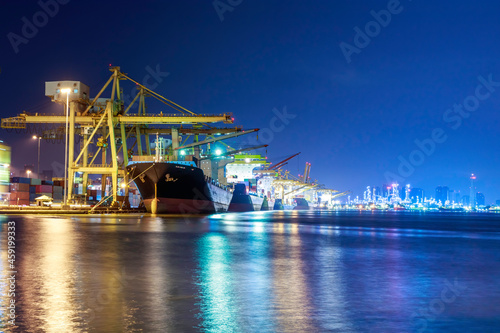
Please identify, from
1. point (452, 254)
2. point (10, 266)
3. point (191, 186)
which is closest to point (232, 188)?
point (191, 186)

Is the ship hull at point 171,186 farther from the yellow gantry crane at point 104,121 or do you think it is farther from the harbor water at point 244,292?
the harbor water at point 244,292

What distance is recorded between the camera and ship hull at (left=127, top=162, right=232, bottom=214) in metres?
49.7

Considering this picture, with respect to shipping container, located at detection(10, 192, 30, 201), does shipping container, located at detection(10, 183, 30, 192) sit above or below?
above

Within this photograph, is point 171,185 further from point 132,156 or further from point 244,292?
point 244,292

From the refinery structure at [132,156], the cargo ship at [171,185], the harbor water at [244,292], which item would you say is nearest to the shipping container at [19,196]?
the refinery structure at [132,156]

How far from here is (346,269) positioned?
449 inches

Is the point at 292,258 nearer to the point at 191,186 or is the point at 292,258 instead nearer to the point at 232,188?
the point at 191,186

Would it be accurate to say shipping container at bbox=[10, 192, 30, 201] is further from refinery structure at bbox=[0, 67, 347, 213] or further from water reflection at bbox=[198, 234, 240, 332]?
water reflection at bbox=[198, 234, 240, 332]

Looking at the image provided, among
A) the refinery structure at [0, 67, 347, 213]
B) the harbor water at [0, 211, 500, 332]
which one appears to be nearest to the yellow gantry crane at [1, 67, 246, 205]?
the refinery structure at [0, 67, 347, 213]

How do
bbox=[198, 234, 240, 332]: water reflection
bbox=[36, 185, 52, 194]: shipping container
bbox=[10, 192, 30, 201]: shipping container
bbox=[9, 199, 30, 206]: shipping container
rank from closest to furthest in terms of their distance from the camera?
bbox=[198, 234, 240, 332]: water reflection → bbox=[9, 199, 30, 206]: shipping container → bbox=[10, 192, 30, 201]: shipping container → bbox=[36, 185, 52, 194]: shipping container

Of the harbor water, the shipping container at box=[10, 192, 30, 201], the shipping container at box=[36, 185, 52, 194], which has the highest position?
the shipping container at box=[36, 185, 52, 194]

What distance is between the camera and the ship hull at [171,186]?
163 feet

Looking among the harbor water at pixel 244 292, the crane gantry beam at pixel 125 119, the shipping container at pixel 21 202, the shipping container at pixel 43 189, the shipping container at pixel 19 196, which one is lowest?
the harbor water at pixel 244 292

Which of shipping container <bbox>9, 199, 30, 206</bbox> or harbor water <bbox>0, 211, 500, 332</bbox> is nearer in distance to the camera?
harbor water <bbox>0, 211, 500, 332</bbox>
